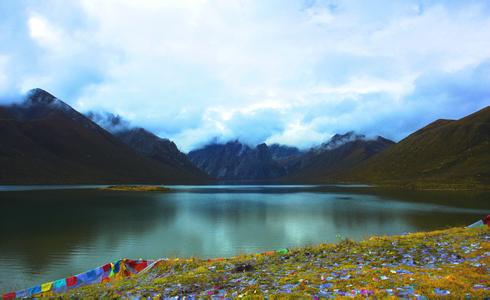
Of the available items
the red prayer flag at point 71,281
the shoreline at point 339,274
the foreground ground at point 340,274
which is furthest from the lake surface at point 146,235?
the foreground ground at point 340,274

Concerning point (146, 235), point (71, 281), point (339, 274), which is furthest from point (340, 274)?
point (146, 235)

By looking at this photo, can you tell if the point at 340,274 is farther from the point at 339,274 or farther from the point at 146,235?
the point at 146,235

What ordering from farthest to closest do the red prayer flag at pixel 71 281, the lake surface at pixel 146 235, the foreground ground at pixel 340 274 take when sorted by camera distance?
1. the lake surface at pixel 146 235
2. the red prayer flag at pixel 71 281
3. the foreground ground at pixel 340 274

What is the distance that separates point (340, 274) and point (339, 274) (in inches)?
1.9

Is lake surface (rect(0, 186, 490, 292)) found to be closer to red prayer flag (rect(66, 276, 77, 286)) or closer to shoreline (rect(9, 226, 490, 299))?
red prayer flag (rect(66, 276, 77, 286))

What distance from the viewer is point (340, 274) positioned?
16219 mm

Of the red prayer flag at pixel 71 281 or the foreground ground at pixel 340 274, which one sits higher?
the foreground ground at pixel 340 274

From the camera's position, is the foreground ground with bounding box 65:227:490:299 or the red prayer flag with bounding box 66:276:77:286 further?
the red prayer flag with bounding box 66:276:77:286

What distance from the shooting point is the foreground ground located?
42.2 ft

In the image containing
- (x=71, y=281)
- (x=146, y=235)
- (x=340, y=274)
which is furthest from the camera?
(x=146, y=235)

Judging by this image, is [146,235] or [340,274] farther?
[146,235]

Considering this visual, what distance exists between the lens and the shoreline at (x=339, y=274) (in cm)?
1291

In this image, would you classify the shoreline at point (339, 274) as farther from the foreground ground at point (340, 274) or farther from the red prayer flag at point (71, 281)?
the red prayer flag at point (71, 281)

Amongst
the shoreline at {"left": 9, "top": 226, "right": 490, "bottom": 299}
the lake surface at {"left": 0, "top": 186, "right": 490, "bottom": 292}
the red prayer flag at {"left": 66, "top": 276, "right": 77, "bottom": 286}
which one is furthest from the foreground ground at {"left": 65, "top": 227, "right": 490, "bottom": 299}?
the lake surface at {"left": 0, "top": 186, "right": 490, "bottom": 292}
